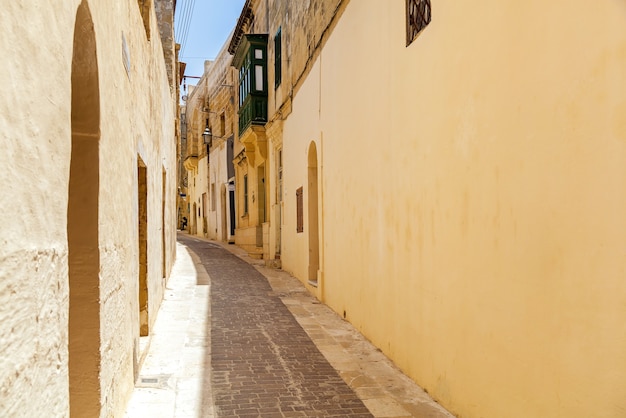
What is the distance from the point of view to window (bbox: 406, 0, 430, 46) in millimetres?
5051

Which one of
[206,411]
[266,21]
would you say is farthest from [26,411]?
[266,21]

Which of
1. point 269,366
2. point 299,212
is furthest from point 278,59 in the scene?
point 269,366

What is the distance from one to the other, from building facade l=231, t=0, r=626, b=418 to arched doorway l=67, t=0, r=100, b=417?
259cm

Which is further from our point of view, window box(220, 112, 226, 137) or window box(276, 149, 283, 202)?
window box(220, 112, 226, 137)

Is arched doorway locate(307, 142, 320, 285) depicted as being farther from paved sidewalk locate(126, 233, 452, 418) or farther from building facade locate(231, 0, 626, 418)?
building facade locate(231, 0, 626, 418)

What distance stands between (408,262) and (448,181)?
125 centimetres

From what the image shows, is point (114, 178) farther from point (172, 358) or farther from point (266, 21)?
point (266, 21)

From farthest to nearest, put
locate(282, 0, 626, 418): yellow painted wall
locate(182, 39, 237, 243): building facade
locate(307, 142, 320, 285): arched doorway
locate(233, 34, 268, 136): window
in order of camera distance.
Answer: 1. locate(182, 39, 237, 243): building facade
2. locate(233, 34, 268, 136): window
3. locate(307, 142, 320, 285): arched doorway
4. locate(282, 0, 626, 418): yellow painted wall

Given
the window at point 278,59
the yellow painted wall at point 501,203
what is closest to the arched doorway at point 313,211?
the yellow painted wall at point 501,203

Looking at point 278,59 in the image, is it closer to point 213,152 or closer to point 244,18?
point 244,18

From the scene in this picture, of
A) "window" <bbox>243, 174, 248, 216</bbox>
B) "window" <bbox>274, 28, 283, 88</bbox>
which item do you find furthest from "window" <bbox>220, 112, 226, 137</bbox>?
"window" <bbox>274, 28, 283, 88</bbox>

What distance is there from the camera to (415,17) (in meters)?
5.29

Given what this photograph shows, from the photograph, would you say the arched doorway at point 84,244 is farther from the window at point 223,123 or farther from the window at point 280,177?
the window at point 223,123

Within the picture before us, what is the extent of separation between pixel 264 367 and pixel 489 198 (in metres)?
3.16
